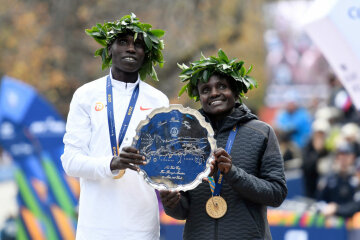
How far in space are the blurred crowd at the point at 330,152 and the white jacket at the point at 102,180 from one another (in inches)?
160

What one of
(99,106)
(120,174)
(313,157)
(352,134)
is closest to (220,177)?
(120,174)

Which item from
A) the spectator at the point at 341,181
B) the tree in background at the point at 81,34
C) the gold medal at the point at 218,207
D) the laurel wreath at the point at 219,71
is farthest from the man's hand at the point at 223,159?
the tree in background at the point at 81,34

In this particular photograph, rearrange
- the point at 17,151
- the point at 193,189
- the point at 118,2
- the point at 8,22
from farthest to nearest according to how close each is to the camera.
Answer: the point at 8,22, the point at 118,2, the point at 17,151, the point at 193,189

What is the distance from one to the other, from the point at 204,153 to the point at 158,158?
0.27 m

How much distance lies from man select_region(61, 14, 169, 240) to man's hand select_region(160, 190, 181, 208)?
294 mm

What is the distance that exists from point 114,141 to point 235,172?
81 cm

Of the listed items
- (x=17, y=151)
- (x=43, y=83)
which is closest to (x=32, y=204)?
(x=17, y=151)

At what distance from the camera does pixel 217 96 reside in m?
4.15

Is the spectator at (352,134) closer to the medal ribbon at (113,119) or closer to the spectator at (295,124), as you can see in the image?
the spectator at (295,124)

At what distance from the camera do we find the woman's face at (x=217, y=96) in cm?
414

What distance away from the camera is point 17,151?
29.4 ft

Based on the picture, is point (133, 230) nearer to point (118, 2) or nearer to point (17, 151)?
point (17, 151)

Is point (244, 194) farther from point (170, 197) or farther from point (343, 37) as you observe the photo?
point (343, 37)

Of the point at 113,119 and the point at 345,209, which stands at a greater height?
the point at 113,119
